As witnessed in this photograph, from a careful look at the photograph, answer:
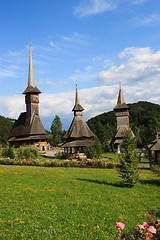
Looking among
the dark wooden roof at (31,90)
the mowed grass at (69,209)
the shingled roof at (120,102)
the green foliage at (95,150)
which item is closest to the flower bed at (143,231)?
the mowed grass at (69,209)

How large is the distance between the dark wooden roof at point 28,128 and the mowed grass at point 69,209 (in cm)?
3334

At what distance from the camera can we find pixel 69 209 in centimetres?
931

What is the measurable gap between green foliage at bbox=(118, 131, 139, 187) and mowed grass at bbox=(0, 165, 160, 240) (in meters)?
0.62

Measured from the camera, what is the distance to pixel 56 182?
14.9 m

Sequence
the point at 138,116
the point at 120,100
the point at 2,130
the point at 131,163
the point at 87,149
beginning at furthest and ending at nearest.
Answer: the point at 138,116, the point at 2,130, the point at 120,100, the point at 87,149, the point at 131,163

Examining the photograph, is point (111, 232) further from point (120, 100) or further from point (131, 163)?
point (120, 100)

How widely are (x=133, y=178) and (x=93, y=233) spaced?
7.75 meters

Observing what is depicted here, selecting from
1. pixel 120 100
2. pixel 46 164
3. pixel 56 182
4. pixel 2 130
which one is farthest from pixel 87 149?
pixel 2 130

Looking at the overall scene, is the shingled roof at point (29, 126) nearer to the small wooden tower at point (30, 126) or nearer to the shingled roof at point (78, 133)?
the small wooden tower at point (30, 126)

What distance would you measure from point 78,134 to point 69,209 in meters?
24.7

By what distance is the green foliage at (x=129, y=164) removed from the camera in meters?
14.4

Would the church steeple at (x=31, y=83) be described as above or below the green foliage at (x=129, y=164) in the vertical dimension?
above

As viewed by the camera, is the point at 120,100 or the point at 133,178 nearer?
the point at 133,178

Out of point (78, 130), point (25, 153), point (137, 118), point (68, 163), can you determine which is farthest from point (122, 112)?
point (137, 118)
